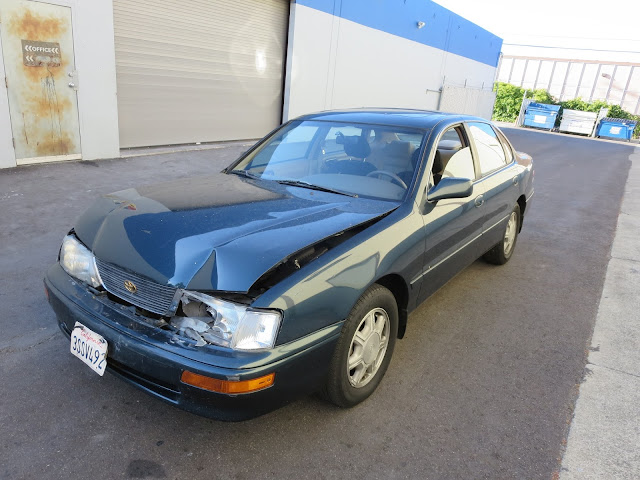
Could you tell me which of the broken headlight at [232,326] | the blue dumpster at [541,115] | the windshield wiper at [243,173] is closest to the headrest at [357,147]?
the windshield wiper at [243,173]

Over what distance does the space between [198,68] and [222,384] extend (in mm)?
9277

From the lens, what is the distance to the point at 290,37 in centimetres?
1182

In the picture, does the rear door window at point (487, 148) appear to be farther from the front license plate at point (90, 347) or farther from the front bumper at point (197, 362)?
the front license plate at point (90, 347)

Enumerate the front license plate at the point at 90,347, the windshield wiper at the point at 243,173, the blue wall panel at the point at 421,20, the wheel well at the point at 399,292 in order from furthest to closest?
the blue wall panel at the point at 421,20
the windshield wiper at the point at 243,173
the wheel well at the point at 399,292
the front license plate at the point at 90,347

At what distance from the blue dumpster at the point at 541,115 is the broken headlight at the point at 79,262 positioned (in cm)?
3109

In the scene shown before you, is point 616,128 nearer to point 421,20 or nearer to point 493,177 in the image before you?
point 421,20

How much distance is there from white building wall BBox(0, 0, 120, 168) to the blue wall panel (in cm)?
540

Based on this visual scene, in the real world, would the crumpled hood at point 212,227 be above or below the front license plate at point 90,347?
above

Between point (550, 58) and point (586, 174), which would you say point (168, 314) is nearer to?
point (586, 174)

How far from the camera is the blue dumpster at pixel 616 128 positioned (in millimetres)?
27125

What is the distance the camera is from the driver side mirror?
3.17 metres

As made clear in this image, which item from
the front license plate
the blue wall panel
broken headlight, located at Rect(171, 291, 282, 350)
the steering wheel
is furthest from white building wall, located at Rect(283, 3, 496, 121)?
broken headlight, located at Rect(171, 291, 282, 350)

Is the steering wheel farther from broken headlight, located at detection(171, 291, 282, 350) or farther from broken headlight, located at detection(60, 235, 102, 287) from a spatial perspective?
broken headlight, located at detection(60, 235, 102, 287)

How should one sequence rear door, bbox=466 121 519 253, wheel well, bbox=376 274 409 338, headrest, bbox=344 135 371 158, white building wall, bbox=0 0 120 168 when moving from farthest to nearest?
1. white building wall, bbox=0 0 120 168
2. rear door, bbox=466 121 519 253
3. headrest, bbox=344 135 371 158
4. wheel well, bbox=376 274 409 338
